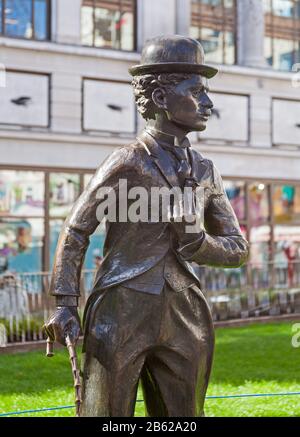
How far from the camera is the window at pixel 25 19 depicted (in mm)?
19641

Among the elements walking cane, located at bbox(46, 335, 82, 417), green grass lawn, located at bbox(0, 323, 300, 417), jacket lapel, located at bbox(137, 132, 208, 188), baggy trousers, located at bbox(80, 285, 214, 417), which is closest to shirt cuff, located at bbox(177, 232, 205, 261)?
baggy trousers, located at bbox(80, 285, 214, 417)

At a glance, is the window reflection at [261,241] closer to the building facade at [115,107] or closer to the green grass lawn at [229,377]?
the building facade at [115,107]

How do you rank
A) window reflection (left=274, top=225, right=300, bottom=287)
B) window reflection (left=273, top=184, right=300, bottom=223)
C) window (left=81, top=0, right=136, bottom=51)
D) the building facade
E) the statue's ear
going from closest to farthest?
1. the statue's ear
2. the building facade
3. window (left=81, top=0, right=136, bottom=51)
4. window reflection (left=274, top=225, right=300, bottom=287)
5. window reflection (left=273, top=184, right=300, bottom=223)

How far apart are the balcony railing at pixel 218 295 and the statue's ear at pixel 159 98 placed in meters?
8.66

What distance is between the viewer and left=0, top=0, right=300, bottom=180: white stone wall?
19719 mm

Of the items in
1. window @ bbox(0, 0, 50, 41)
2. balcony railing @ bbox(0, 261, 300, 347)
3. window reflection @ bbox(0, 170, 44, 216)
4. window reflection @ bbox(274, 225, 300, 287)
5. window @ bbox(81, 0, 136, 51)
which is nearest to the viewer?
balcony railing @ bbox(0, 261, 300, 347)

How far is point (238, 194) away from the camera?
22891 mm

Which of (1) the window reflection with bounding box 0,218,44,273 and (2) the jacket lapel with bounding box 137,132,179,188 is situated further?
(1) the window reflection with bounding box 0,218,44,273

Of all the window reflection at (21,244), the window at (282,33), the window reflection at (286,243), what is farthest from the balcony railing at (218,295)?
the window at (282,33)

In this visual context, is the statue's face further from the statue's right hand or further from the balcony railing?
the balcony railing

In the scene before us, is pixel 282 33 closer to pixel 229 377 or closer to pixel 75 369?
pixel 229 377

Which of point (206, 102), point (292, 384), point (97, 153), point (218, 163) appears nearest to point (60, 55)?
point (97, 153)

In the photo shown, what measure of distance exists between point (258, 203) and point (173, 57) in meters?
18.9

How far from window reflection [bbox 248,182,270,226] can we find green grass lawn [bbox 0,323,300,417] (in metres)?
8.80
